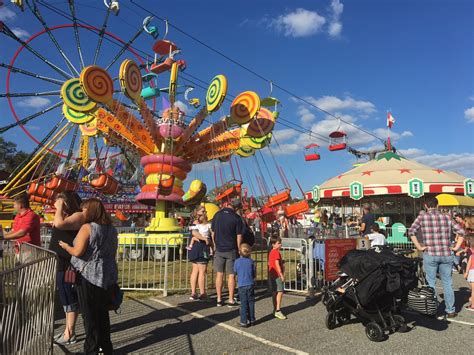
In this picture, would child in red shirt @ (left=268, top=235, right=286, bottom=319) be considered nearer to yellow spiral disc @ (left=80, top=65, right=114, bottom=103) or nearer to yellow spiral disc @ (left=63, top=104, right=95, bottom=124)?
yellow spiral disc @ (left=80, top=65, right=114, bottom=103)

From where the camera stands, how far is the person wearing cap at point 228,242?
5.90 meters

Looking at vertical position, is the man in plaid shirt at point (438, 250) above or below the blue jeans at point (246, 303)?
above

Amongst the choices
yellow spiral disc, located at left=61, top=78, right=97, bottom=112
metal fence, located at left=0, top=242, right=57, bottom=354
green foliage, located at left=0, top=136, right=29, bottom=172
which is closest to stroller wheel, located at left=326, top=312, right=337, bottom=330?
metal fence, located at left=0, top=242, right=57, bottom=354

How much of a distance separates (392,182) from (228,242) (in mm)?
13997

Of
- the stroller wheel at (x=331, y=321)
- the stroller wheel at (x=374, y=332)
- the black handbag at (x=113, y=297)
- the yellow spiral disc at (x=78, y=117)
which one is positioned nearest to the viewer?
the black handbag at (x=113, y=297)

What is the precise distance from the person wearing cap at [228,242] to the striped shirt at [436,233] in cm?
270

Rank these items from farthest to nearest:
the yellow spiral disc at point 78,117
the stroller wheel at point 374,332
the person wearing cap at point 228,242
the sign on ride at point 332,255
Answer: the yellow spiral disc at point 78,117
the sign on ride at point 332,255
the person wearing cap at point 228,242
the stroller wheel at point 374,332

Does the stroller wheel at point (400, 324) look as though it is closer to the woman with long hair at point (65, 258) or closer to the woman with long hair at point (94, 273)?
the woman with long hair at point (94, 273)

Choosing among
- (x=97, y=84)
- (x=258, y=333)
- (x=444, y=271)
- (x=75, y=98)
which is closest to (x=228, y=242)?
(x=258, y=333)

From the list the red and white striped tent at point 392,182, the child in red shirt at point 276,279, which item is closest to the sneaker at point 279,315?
the child in red shirt at point 276,279

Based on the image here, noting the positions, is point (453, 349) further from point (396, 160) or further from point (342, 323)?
point (396, 160)

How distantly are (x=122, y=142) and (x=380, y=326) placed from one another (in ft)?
35.2

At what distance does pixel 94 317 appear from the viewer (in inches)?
140

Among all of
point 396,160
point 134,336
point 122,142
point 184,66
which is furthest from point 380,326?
point 396,160
